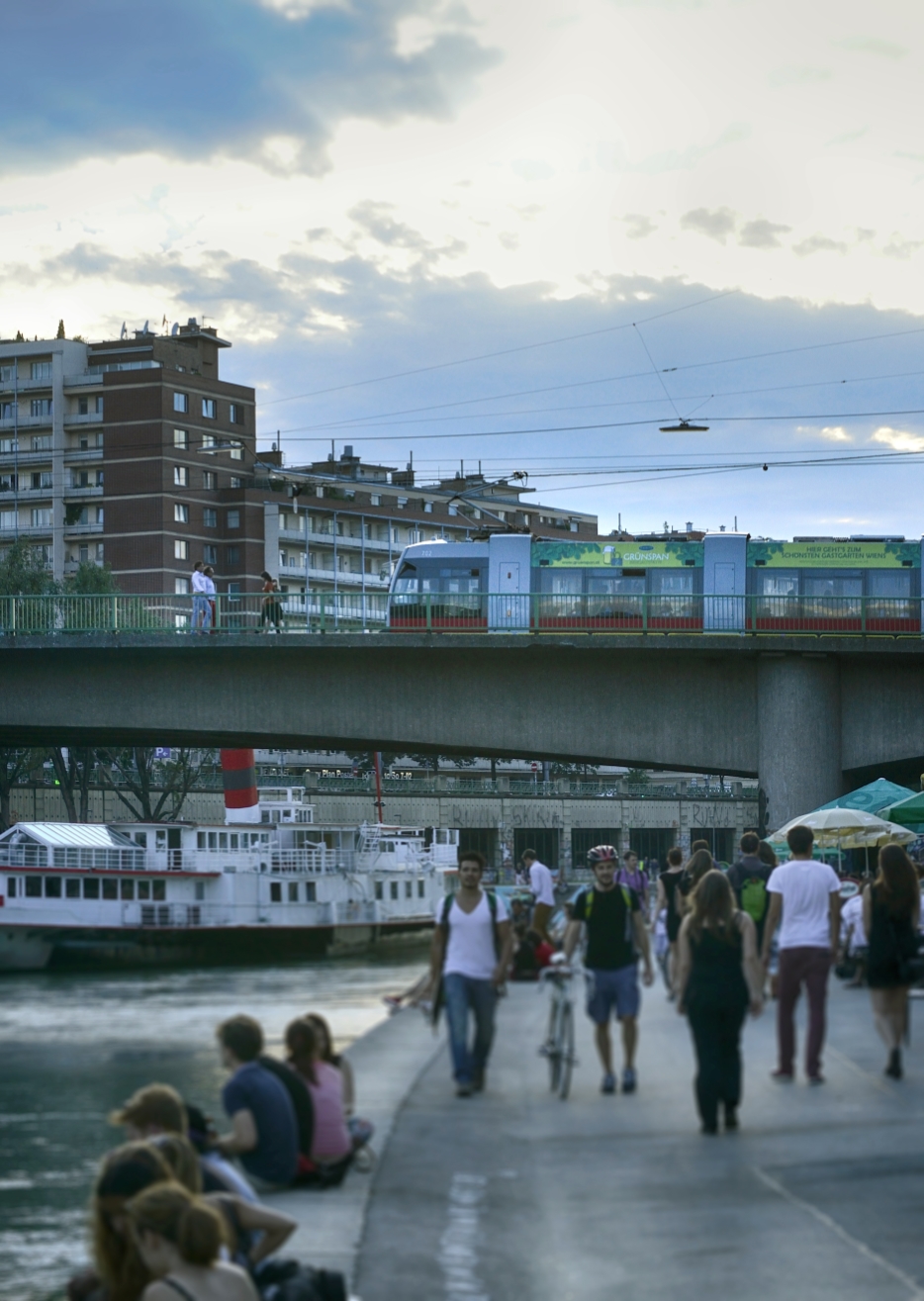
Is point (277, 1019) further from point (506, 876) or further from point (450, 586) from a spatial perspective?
point (506, 876)

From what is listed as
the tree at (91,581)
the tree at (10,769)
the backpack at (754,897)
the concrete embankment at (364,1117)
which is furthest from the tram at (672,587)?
the tree at (91,581)

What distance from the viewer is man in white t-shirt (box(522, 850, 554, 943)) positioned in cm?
1384

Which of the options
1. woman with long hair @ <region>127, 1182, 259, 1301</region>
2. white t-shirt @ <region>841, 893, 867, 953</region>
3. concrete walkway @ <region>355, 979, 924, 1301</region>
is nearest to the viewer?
woman with long hair @ <region>127, 1182, 259, 1301</region>

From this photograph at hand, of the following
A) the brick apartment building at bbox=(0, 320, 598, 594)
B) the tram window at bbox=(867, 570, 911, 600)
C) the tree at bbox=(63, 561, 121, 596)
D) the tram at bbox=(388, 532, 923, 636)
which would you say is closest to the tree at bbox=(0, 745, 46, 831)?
the tree at bbox=(63, 561, 121, 596)

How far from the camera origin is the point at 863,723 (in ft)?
147

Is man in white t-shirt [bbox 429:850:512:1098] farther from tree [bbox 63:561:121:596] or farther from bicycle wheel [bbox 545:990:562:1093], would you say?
tree [bbox 63:561:121:596]

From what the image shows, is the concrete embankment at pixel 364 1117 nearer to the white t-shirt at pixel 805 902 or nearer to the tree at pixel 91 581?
the white t-shirt at pixel 805 902

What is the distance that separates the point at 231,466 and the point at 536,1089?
421ft

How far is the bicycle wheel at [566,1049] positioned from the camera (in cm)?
1217

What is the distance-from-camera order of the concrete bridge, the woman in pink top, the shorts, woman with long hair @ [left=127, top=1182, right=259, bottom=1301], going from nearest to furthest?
1. woman with long hair @ [left=127, top=1182, right=259, bottom=1301]
2. the woman in pink top
3. the shorts
4. the concrete bridge

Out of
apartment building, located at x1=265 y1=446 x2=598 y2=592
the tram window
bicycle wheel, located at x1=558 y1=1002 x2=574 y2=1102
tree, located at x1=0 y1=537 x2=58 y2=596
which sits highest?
apartment building, located at x1=265 y1=446 x2=598 y2=592

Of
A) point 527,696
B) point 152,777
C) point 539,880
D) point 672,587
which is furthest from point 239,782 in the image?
point 539,880

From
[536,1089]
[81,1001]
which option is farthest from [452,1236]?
[81,1001]

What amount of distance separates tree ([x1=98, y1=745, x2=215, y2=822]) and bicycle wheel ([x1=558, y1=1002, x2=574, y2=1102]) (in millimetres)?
78098
